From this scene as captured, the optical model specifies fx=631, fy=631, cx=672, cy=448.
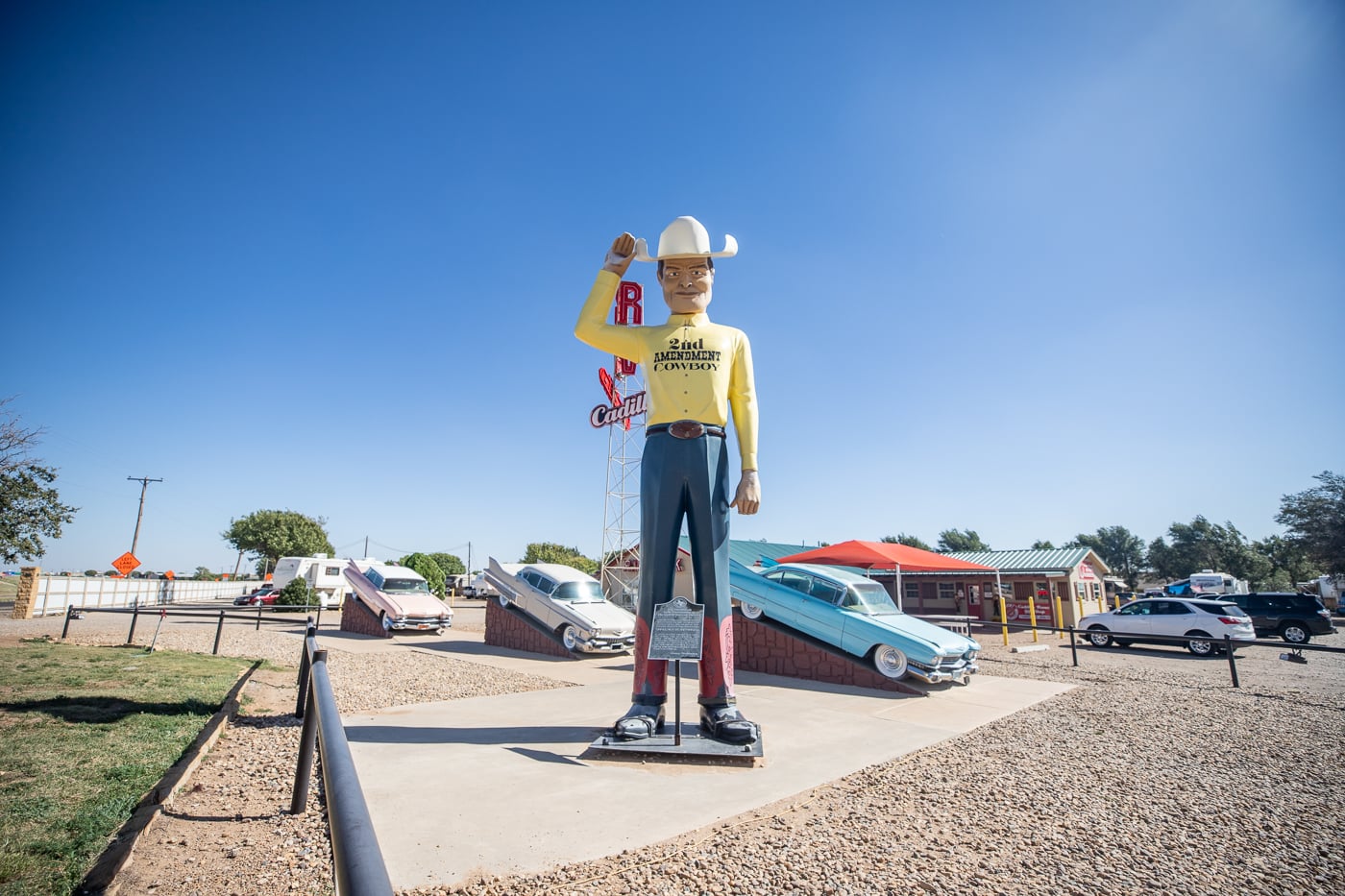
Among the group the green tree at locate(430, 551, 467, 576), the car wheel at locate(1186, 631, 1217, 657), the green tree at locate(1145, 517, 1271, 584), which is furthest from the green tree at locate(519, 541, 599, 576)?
the green tree at locate(1145, 517, 1271, 584)

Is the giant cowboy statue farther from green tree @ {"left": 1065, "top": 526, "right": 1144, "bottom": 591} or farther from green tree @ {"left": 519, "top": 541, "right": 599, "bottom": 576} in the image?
green tree @ {"left": 1065, "top": 526, "right": 1144, "bottom": 591}

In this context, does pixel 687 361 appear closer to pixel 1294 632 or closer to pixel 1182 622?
pixel 1182 622

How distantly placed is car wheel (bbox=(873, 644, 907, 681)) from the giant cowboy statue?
156 inches

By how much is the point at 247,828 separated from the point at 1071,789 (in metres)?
5.16

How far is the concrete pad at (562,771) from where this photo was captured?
3.29 metres

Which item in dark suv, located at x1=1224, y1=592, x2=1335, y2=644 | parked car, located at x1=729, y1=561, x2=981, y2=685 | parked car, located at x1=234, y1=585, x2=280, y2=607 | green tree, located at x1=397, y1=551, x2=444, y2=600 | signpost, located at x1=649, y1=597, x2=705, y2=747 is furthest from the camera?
green tree, located at x1=397, y1=551, x2=444, y2=600

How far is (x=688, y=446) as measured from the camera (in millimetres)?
5637

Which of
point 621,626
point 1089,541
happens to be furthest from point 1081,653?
point 1089,541

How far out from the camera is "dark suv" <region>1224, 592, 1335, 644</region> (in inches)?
742

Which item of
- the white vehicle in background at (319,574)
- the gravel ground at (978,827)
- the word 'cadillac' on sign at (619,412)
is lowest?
the gravel ground at (978,827)

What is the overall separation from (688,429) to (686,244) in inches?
70.0

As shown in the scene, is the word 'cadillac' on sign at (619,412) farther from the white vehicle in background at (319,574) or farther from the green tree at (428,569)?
the white vehicle in background at (319,574)

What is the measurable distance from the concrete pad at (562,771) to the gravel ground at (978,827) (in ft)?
0.87

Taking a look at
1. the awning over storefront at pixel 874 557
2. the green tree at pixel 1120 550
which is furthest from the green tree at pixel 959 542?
the awning over storefront at pixel 874 557
